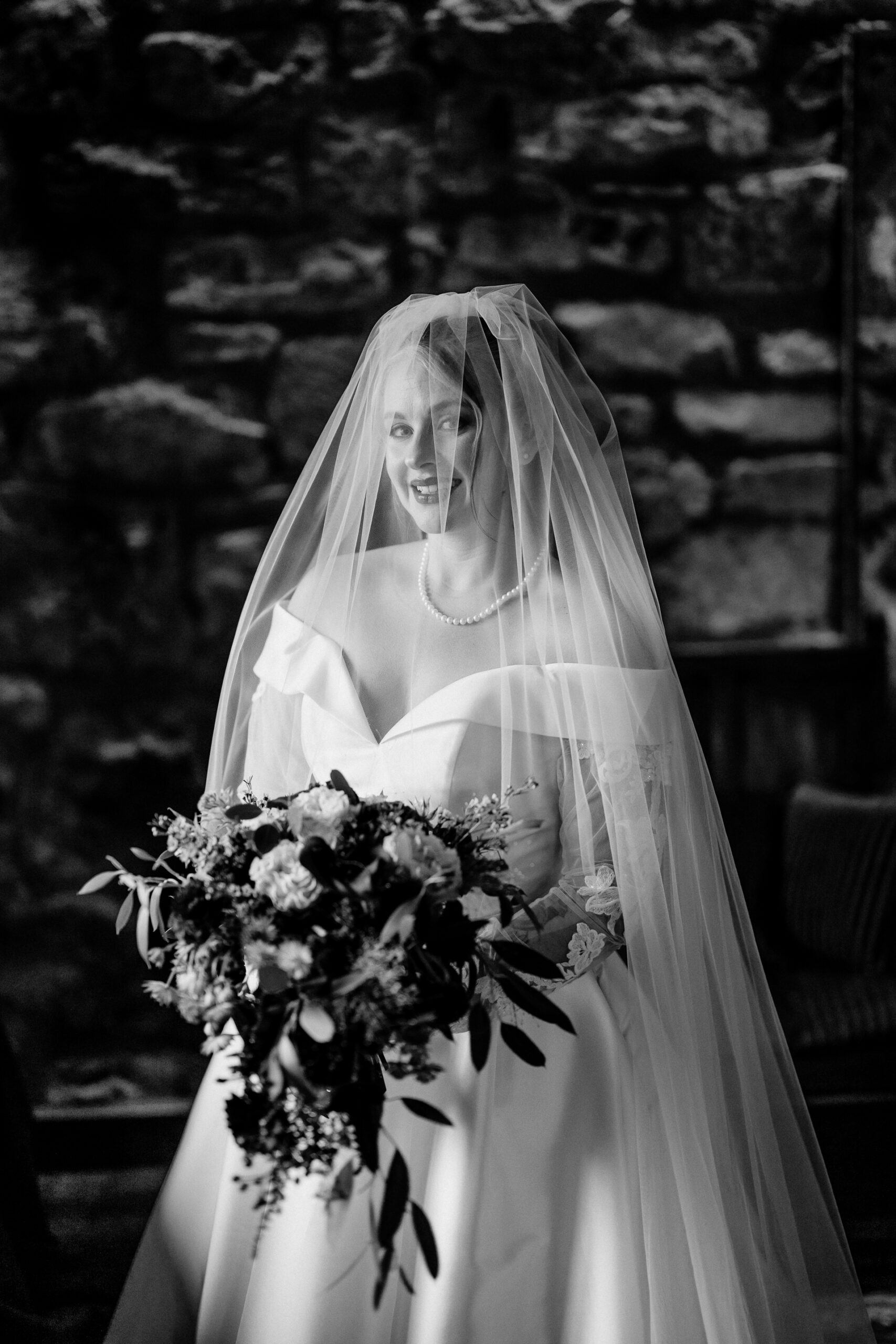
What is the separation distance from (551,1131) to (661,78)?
124 inches

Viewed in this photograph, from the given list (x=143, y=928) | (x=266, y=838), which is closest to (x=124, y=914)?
(x=143, y=928)

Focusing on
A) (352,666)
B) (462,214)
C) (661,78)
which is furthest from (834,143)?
(352,666)

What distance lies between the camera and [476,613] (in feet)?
6.58

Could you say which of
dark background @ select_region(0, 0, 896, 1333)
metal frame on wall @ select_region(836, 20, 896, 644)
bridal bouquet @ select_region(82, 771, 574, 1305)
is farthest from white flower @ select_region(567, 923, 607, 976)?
metal frame on wall @ select_region(836, 20, 896, 644)

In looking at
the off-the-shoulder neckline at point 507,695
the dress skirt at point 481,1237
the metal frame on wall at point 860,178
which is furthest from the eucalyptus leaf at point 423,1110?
the metal frame on wall at point 860,178

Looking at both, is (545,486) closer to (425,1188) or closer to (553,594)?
(553,594)

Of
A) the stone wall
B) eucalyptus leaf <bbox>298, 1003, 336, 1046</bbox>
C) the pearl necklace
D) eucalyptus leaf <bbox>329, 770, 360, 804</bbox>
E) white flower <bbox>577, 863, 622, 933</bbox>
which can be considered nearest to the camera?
eucalyptus leaf <bbox>298, 1003, 336, 1046</bbox>

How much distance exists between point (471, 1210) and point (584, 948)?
402mm

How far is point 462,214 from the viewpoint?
3621mm

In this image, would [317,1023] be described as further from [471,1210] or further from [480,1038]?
[471,1210]

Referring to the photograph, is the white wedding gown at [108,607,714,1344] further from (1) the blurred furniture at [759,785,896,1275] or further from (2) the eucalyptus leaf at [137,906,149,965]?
(1) the blurred furniture at [759,785,896,1275]

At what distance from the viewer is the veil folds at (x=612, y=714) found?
68.7 inches

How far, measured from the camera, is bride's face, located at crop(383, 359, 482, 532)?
1863mm

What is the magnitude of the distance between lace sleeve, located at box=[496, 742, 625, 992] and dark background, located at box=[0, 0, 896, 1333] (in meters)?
1.84
